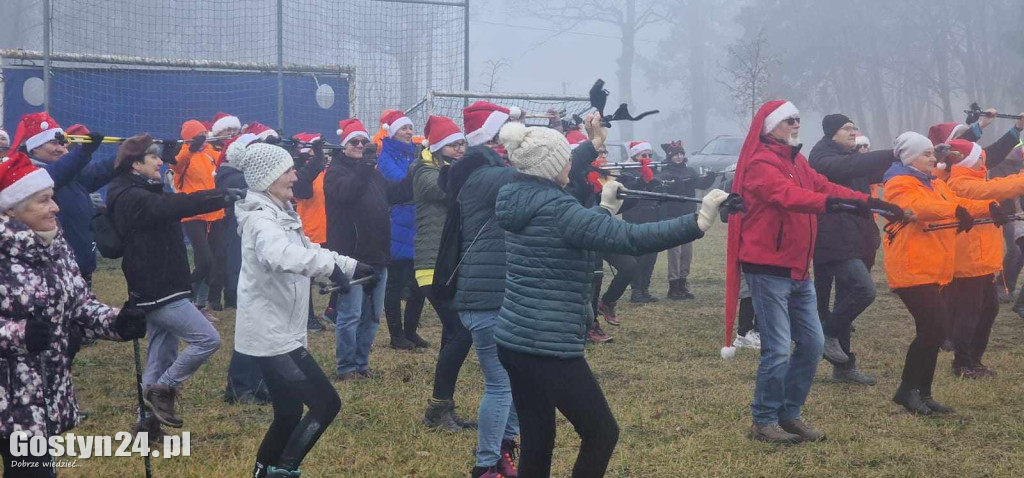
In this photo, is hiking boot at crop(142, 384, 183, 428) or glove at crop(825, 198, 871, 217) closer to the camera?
glove at crop(825, 198, 871, 217)

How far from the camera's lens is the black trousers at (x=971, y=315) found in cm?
726

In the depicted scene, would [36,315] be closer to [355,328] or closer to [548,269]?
[548,269]

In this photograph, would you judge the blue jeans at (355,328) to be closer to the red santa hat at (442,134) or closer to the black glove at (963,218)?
the red santa hat at (442,134)

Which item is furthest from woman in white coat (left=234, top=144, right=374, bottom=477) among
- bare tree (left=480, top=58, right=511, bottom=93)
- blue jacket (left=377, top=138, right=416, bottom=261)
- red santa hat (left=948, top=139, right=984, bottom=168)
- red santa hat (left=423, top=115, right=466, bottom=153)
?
bare tree (left=480, top=58, right=511, bottom=93)

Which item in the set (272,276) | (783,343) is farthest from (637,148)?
(272,276)

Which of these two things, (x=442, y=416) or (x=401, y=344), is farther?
(x=401, y=344)

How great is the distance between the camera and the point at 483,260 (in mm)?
4977

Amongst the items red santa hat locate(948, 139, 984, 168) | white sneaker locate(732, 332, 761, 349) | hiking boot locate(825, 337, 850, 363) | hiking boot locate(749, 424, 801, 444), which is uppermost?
red santa hat locate(948, 139, 984, 168)

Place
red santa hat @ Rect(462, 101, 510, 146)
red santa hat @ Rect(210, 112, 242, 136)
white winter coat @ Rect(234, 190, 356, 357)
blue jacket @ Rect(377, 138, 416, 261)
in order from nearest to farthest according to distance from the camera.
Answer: white winter coat @ Rect(234, 190, 356, 357)
red santa hat @ Rect(462, 101, 510, 146)
blue jacket @ Rect(377, 138, 416, 261)
red santa hat @ Rect(210, 112, 242, 136)

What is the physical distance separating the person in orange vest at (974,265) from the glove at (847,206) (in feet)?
7.15

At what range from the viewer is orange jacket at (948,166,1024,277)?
6801mm

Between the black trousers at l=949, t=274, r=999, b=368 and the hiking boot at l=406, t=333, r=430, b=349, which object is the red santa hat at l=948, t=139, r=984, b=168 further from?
the hiking boot at l=406, t=333, r=430, b=349

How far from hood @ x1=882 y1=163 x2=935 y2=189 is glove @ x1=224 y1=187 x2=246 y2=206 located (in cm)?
418

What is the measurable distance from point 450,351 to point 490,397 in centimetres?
82
